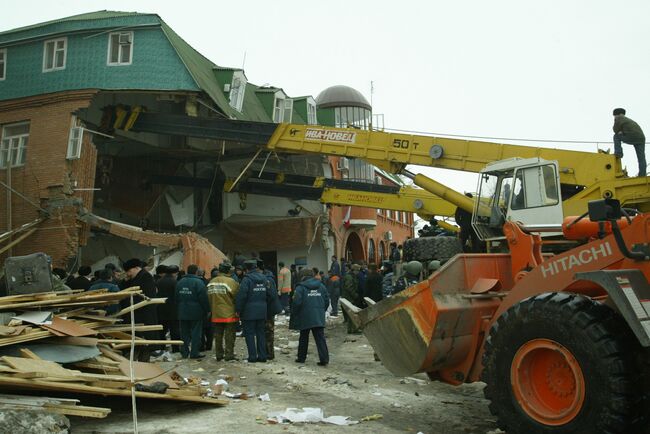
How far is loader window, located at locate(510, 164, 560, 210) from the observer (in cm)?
1027

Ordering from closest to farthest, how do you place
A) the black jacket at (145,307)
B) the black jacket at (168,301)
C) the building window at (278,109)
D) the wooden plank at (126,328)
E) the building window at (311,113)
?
the wooden plank at (126,328) < the black jacket at (145,307) < the black jacket at (168,301) < the building window at (278,109) < the building window at (311,113)

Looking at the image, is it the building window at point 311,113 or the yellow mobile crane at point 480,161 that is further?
the building window at point 311,113

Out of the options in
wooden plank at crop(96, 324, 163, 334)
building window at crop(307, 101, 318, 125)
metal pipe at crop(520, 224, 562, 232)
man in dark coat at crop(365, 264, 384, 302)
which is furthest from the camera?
building window at crop(307, 101, 318, 125)

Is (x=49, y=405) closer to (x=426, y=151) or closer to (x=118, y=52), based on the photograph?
(x=426, y=151)

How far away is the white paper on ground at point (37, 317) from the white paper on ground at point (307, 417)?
2.62 meters

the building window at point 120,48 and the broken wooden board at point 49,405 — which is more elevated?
the building window at point 120,48

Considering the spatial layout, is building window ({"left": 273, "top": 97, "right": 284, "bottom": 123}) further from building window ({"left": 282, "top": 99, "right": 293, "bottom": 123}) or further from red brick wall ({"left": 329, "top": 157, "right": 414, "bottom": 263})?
red brick wall ({"left": 329, "top": 157, "right": 414, "bottom": 263})

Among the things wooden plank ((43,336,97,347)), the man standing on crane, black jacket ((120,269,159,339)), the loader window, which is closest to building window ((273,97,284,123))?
black jacket ((120,269,159,339))

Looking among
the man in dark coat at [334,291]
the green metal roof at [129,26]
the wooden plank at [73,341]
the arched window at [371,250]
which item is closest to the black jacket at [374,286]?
the man in dark coat at [334,291]

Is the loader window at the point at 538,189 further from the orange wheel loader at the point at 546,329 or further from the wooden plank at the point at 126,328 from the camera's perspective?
the wooden plank at the point at 126,328

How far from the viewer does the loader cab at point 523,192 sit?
33.4 ft

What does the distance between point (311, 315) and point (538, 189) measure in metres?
4.55

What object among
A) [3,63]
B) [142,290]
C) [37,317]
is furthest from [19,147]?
[37,317]

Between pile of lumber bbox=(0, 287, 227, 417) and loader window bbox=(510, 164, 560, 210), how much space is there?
6331mm
